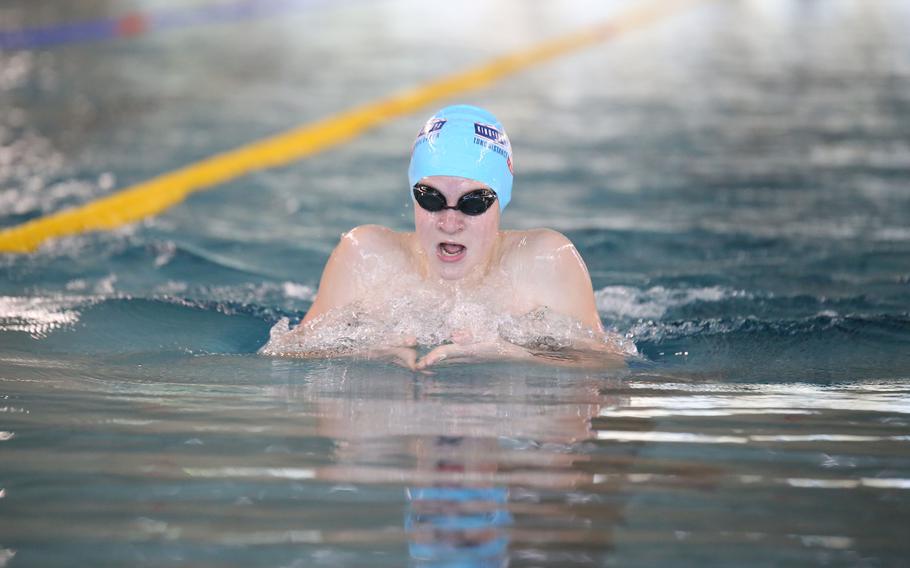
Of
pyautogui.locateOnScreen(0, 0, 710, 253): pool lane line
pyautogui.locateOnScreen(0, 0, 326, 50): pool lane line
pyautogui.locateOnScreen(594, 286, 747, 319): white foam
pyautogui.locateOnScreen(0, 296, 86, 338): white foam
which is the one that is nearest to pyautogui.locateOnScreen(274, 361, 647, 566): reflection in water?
pyautogui.locateOnScreen(0, 296, 86, 338): white foam

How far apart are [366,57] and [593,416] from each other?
11.2 metres

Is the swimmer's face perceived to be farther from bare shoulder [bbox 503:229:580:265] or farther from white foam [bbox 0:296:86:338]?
white foam [bbox 0:296:86:338]

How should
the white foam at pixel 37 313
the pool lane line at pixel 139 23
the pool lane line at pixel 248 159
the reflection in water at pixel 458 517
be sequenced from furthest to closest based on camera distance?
the pool lane line at pixel 139 23 < the pool lane line at pixel 248 159 < the white foam at pixel 37 313 < the reflection in water at pixel 458 517

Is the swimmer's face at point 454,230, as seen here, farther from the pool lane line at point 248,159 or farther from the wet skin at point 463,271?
the pool lane line at point 248,159

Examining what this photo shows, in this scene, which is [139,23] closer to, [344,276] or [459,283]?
[344,276]

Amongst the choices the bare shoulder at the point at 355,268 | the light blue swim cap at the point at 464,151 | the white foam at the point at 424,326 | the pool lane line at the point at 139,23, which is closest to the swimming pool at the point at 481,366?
the white foam at the point at 424,326

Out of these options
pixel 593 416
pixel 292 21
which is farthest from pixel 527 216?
pixel 292 21

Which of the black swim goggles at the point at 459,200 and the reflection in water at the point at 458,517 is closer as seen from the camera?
the reflection in water at the point at 458,517

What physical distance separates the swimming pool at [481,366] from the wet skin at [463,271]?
0.60ft

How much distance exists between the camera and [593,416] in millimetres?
3252

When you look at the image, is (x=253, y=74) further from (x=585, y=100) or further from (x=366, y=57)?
(x=585, y=100)

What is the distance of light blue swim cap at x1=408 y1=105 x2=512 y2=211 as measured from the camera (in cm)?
383

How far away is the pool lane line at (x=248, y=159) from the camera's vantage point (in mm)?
6387

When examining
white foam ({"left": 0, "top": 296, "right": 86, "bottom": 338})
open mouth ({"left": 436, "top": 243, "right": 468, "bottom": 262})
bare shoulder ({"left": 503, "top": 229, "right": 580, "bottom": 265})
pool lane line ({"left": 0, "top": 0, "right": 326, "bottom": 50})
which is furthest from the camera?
pool lane line ({"left": 0, "top": 0, "right": 326, "bottom": 50})
